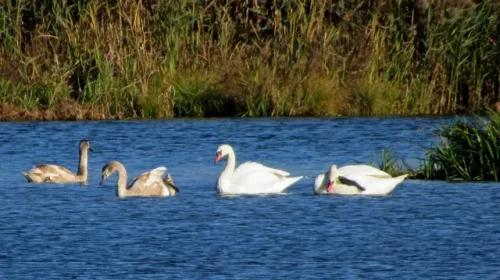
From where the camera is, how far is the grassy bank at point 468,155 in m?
16.6

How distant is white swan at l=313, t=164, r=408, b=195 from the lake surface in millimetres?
120

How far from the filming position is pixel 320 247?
13.0 m

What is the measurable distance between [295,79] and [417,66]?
6.48 feet

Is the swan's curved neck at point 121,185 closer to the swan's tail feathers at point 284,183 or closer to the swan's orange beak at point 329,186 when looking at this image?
the swan's tail feathers at point 284,183

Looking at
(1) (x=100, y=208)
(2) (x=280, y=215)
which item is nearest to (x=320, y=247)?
(2) (x=280, y=215)

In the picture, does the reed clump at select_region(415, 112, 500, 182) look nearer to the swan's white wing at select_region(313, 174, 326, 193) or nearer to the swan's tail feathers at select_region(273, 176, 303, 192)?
the swan's white wing at select_region(313, 174, 326, 193)

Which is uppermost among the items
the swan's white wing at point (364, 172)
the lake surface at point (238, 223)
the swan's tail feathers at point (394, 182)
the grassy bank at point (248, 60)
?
the grassy bank at point (248, 60)

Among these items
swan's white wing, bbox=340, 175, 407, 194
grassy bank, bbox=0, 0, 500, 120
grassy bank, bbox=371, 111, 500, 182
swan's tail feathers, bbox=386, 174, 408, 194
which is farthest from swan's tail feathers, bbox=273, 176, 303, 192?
grassy bank, bbox=0, 0, 500, 120

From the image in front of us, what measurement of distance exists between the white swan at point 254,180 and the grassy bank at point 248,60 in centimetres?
783

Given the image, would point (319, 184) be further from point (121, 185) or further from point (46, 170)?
point (46, 170)

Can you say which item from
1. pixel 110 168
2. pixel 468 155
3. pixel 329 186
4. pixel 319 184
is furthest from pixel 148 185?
pixel 468 155

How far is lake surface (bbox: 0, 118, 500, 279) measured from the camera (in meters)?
12.0

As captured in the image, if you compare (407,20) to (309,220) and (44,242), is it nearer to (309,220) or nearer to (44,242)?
(309,220)

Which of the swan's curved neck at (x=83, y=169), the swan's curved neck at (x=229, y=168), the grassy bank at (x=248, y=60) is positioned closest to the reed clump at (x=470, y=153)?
the swan's curved neck at (x=229, y=168)
